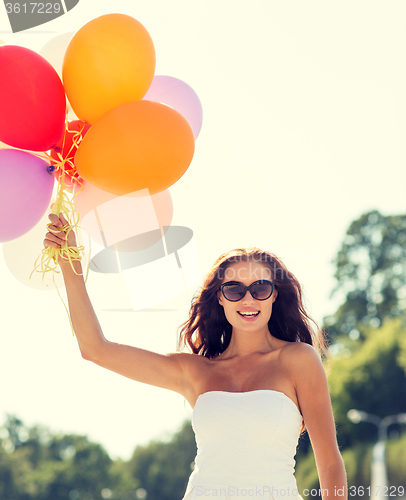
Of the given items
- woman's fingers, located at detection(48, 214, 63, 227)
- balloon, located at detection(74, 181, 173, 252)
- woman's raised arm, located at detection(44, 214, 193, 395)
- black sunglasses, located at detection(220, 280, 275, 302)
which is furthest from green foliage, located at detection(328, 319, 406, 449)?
woman's fingers, located at detection(48, 214, 63, 227)

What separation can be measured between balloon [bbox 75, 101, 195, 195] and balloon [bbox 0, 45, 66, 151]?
25 centimetres

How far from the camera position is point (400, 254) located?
37.0m

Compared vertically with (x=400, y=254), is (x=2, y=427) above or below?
below

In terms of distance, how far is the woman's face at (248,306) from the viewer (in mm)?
3354

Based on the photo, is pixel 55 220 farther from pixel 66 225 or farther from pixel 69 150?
pixel 69 150

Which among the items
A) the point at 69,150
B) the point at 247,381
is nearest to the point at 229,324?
the point at 247,381

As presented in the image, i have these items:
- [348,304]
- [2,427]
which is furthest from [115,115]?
[2,427]

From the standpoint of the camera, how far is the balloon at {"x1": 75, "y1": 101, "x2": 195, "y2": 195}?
116 inches

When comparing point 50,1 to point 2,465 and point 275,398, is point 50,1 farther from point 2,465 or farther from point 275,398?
point 2,465

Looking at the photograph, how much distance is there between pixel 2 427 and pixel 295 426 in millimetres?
65334

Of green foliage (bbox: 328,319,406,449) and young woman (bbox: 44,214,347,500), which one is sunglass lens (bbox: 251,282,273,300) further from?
green foliage (bbox: 328,319,406,449)

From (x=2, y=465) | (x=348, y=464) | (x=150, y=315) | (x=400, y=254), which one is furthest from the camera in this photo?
(x=2, y=465)

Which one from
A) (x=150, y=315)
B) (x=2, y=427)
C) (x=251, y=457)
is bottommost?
(x=2, y=427)

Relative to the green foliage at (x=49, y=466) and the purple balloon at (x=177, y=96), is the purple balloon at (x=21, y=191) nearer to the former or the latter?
the purple balloon at (x=177, y=96)
